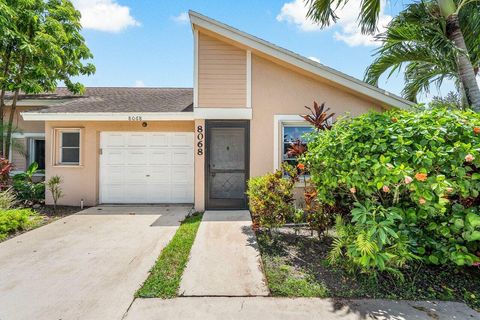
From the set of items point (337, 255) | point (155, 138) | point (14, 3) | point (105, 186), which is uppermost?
point (14, 3)

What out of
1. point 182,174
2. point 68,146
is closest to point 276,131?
point 182,174

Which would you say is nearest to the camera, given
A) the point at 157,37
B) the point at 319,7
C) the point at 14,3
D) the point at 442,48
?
the point at 442,48

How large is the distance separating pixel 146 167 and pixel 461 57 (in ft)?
30.4

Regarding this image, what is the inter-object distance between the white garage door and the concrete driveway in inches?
73.2

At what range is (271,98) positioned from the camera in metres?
7.64

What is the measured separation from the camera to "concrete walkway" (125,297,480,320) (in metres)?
2.91

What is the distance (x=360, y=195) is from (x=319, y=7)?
217 inches

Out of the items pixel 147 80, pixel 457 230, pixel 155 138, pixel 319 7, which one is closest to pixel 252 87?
pixel 319 7

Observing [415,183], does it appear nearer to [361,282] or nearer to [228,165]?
[361,282]

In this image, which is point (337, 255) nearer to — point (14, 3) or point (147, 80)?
point (14, 3)

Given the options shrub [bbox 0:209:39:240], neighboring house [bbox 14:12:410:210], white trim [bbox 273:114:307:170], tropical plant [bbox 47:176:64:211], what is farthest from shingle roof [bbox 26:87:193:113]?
shrub [bbox 0:209:39:240]

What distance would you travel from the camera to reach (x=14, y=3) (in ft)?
27.2

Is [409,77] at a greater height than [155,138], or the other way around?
[409,77]

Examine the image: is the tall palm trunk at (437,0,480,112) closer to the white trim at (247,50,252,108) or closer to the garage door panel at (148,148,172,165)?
the white trim at (247,50,252,108)
